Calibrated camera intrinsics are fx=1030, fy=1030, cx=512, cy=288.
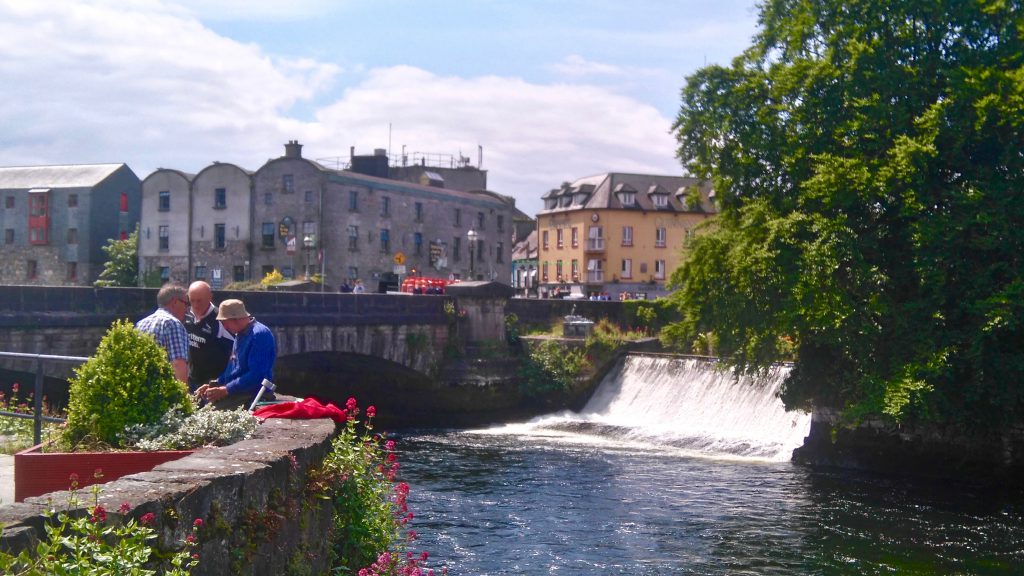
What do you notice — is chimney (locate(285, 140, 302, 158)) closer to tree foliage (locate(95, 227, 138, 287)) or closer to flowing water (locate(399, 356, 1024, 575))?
tree foliage (locate(95, 227, 138, 287))

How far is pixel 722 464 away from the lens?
26.6 meters

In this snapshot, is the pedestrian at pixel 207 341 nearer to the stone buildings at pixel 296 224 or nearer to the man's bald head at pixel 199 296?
the man's bald head at pixel 199 296

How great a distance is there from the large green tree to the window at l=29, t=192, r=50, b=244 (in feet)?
187

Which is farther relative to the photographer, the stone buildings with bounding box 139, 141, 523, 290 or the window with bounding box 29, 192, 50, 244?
the window with bounding box 29, 192, 50, 244

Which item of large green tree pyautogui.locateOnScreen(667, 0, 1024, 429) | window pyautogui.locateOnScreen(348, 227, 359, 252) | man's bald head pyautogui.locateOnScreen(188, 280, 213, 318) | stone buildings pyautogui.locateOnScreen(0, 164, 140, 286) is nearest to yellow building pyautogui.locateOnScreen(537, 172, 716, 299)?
window pyautogui.locateOnScreen(348, 227, 359, 252)

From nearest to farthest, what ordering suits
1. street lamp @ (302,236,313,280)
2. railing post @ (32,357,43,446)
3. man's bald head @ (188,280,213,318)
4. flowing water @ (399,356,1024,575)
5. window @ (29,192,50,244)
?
man's bald head @ (188,280,213,318) → railing post @ (32,357,43,446) → flowing water @ (399,356,1024,575) → street lamp @ (302,236,313,280) → window @ (29,192,50,244)

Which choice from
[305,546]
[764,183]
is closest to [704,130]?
[764,183]

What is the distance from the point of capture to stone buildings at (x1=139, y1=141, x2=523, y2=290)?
196ft

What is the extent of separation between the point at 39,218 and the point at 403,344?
45.4 m

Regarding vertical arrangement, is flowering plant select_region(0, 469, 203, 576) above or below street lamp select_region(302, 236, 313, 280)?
below

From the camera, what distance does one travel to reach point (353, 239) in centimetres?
6097

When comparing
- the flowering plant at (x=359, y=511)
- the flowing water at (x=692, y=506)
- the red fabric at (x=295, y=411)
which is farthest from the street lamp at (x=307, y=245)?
the red fabric at (x=295, y=411)

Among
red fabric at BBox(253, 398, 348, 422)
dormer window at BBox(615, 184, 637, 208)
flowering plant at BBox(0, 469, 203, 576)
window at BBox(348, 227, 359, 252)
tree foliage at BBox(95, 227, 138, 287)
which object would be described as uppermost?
dormer window at BBox(615, 184, 637, 208)

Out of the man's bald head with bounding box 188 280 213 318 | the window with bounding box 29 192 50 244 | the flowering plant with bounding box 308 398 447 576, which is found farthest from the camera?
the window with bounding box 29 192 50 244
